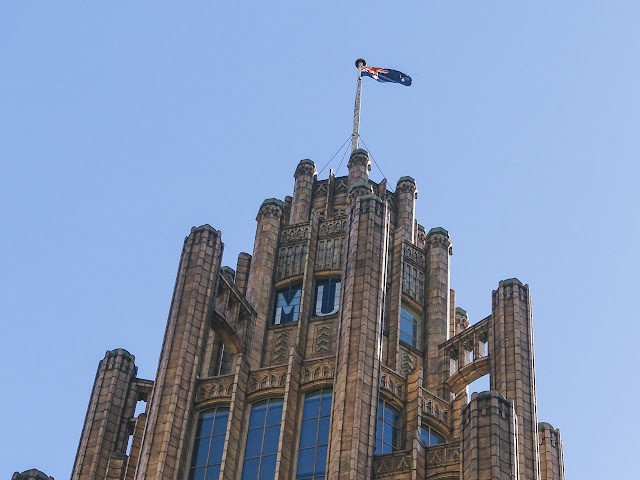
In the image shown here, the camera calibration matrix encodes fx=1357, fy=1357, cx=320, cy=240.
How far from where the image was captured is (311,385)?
56.8 m

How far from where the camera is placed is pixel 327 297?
65250 mm

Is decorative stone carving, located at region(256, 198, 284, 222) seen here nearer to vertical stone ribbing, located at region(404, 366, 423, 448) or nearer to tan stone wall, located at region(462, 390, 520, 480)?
vertical stone ribbing, located at region(404, 366, 423, 448)

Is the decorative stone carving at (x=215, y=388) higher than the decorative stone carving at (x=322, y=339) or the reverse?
the reverse

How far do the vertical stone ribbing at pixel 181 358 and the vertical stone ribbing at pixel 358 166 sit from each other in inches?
500

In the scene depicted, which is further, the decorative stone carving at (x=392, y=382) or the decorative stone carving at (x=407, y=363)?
the decorative stone carving at (x=407, y=363)

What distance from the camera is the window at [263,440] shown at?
2138 inches

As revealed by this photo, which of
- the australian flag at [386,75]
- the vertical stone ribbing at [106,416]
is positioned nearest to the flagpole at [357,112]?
the australian flag at [386,75]

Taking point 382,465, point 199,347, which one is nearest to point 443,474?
point 382,465

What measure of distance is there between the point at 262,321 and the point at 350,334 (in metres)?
8.66

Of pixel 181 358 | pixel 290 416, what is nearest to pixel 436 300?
pixel 290 416

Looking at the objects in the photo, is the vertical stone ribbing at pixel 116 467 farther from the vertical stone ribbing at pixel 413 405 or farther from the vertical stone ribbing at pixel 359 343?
the vertical stone ribbing at pixel 413 405

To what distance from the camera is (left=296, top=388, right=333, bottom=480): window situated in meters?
53.9

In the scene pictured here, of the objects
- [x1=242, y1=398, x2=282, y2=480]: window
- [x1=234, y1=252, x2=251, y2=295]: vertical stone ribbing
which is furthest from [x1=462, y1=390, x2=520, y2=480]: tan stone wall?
[x1=234, y1=252, x2=251, y2=295]: vertical stone ribbing

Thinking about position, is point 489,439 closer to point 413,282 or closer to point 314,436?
point 314,436
